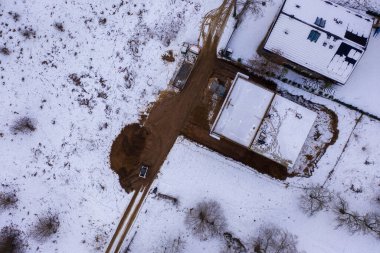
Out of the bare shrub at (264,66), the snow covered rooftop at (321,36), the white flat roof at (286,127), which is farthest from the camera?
the bare shrub at (264,66)

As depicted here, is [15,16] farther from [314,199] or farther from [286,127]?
[314,199]

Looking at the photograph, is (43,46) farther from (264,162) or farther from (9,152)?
(264,162)

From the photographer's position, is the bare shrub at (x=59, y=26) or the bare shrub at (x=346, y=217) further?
the bare shrub at (x=59, y=26)

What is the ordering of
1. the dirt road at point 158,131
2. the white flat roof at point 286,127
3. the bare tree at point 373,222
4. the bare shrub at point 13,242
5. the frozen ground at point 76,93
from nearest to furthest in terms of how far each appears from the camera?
1. the white flat roof at point 286,127
2. the bare tree at point 373,222
3. the dirt road at point 158,131
4. the frozen ground at point 76,93
5. the bare shrub at point 13,242

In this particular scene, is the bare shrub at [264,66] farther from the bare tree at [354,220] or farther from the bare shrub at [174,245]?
the bare shrub at [174,245]

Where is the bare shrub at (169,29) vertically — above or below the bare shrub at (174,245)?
above

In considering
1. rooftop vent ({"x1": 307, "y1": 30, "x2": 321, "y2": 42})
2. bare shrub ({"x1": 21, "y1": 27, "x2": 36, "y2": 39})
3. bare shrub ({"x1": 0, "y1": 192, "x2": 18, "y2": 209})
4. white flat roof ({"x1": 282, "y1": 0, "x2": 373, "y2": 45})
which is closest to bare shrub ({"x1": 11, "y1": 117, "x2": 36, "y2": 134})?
bare shrub ({"x1": 0, "y1": 192, "x2": 18, "y2": 209})

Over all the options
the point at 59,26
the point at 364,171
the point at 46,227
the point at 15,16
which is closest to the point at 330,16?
the point at 364,171

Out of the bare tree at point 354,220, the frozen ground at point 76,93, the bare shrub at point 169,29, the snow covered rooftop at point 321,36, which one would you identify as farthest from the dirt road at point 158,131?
the bare tree at point 354,220
